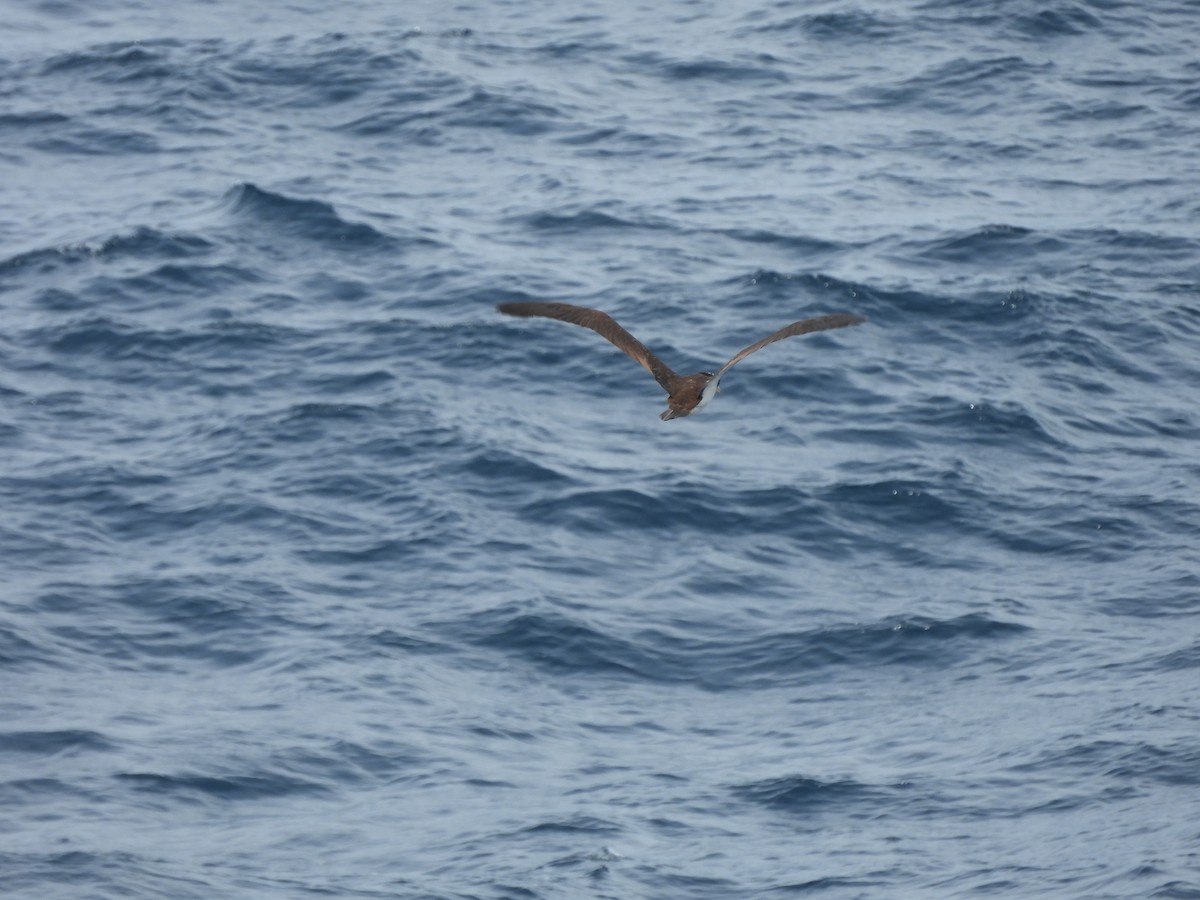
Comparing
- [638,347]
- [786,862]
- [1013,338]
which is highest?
[638,347]

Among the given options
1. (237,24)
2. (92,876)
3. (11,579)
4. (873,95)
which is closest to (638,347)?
(92,876)

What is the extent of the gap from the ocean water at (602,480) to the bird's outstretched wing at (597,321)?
668cm

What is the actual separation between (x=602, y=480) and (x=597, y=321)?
11.6 metres

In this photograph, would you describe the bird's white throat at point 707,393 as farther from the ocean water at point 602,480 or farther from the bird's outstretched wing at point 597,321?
the ocean water at point 602,480

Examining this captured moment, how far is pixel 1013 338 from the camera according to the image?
28578 mm

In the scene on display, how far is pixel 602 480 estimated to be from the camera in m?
25.5

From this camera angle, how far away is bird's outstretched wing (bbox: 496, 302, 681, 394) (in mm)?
13469

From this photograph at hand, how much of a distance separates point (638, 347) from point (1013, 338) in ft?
50.3

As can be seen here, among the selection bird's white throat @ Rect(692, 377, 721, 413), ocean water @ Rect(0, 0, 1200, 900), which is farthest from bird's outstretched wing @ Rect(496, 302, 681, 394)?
ocean water @ Rect(0, 0, 1200, 900)

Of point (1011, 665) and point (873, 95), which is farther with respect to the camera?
point (873, 95)

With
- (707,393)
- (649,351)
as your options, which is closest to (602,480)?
(649,351)

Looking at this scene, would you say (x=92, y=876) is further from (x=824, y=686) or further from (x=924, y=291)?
(x=924, y=291)

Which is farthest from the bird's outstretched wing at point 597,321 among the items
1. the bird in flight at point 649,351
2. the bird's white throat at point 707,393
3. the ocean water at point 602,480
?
the ocean water at point 602,480

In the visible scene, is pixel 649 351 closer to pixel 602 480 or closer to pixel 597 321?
pixel 597 321
